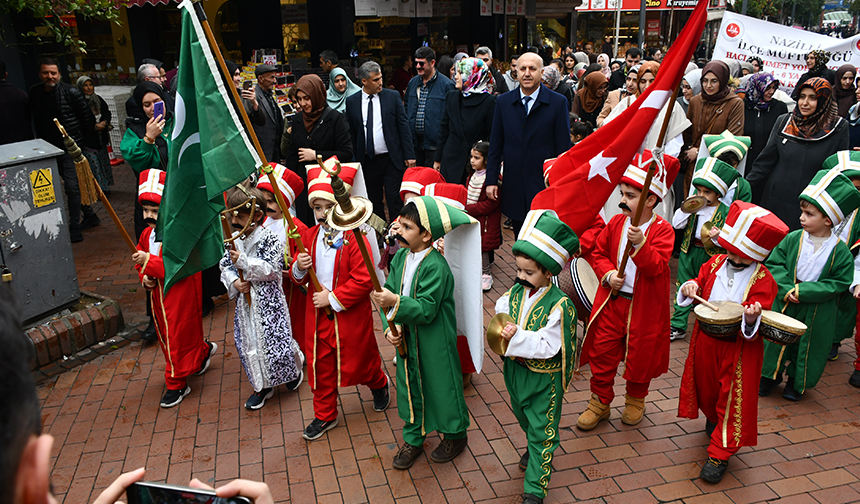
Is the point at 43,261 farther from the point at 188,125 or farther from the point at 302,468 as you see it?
the point at 302,468

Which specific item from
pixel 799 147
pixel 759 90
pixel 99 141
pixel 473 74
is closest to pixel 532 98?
pixel 473 74

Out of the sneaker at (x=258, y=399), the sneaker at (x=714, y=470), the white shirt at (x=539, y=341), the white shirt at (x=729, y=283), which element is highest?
the white shirt at (x=729, y=283)

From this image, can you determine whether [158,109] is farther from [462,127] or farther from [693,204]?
[693,204]

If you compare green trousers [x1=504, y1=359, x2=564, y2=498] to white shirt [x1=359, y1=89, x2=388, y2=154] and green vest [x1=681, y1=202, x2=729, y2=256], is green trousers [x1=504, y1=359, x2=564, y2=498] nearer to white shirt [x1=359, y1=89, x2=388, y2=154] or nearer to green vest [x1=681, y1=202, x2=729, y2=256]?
green vest [x1=681, y1=202, x2=729, y2=256]

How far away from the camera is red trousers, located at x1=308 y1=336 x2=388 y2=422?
4.43m

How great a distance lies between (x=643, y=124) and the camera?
389cm

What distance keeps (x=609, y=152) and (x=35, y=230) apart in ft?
16.8

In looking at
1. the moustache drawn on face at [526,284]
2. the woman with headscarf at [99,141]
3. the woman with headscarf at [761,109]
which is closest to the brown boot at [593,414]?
the moustache drawn on face at [526,284]

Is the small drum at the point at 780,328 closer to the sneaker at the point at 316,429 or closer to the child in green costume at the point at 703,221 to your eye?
the child in green costume at the point at 703,221

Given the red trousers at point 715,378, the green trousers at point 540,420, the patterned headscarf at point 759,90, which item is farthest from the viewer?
the patterned headscarf at point 759,90

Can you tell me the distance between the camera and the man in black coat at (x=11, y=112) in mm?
7941

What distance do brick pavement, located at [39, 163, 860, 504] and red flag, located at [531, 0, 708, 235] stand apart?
1.58 meters

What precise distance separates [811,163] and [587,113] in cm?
421

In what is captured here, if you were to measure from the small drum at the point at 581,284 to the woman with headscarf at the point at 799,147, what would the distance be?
9.74ft
